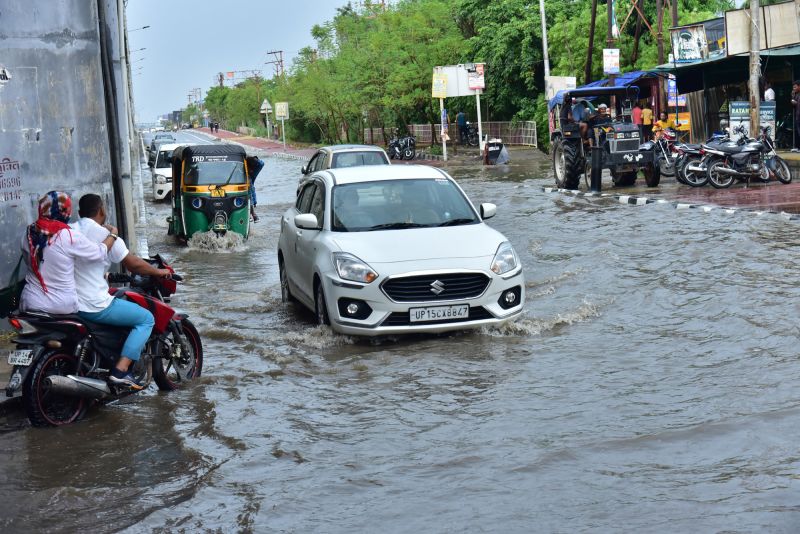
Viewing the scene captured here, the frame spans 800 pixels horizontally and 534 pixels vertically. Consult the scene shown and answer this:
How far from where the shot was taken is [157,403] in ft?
26.7

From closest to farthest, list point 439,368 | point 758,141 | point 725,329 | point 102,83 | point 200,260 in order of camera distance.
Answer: point 439,368 < point 725,329 < point 102,83 < point 200,260 < point 758,141

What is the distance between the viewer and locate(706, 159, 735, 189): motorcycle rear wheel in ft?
78.2

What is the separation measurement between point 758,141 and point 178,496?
798 inches

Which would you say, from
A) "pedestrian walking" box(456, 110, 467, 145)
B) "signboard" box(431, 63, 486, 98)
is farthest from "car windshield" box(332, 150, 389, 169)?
"pedestrian walking" box(456, 110, 467, 145)

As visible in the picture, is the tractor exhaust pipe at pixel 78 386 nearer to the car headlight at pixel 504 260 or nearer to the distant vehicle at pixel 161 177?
the car headlight at pixel 504 260

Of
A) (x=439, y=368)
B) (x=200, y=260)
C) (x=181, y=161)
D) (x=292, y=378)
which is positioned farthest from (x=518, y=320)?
(x=181, y=161)

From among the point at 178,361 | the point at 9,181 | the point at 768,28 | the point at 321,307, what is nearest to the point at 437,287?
the point at 321,307

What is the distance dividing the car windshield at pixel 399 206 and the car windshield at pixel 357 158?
1006cm

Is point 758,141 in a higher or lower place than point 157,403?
higher

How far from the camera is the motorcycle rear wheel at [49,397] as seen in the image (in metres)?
7.24

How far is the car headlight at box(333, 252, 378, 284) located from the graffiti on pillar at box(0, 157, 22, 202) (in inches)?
117

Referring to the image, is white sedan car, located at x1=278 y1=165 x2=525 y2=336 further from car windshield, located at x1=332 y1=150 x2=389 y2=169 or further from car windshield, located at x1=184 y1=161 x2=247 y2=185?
car windshield, located at x1=332 y1=150 x2=389 y2=169

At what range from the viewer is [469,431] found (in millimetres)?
6949

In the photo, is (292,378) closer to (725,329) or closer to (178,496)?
(178,496)
